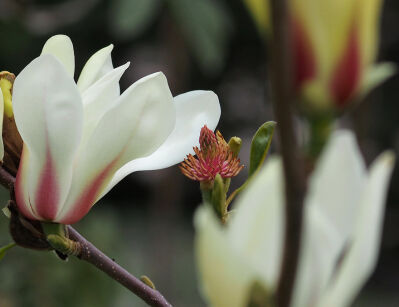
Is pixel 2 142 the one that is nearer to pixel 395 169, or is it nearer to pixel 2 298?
pixel 2 298

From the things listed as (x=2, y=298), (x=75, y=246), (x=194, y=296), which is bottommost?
(x=194, y=296)

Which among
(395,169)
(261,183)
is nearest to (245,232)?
(261,183)

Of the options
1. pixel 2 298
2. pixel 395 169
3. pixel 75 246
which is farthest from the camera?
pixel 395 169

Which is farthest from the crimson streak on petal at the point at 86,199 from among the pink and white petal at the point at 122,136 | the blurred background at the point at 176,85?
the blurred background at the point at 176,85

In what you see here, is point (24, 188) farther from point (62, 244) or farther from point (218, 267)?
point (218, 267)

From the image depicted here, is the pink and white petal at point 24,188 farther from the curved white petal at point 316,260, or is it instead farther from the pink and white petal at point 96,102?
the curved white petal at point 316,260

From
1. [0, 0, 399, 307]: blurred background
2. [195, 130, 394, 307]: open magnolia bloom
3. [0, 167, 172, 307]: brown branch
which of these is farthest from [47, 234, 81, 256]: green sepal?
Result: [0, 0, 399, 307]: blurred background

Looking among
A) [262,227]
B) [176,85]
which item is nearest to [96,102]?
[262,227]

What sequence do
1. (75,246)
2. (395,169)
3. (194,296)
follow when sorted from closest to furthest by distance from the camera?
1. (75,246)
2. (194,296)
3. (395,169)
